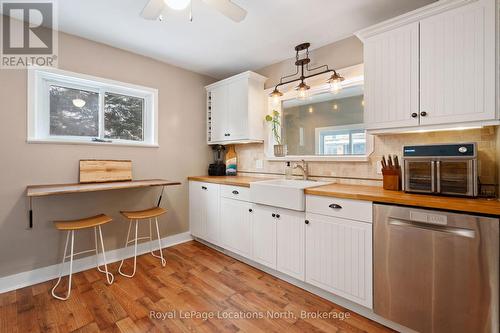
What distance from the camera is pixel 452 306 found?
136 cm

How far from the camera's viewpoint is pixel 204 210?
3.08 metres

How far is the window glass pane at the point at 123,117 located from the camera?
8.98 feet

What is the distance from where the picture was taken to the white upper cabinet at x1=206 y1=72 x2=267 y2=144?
299 cm

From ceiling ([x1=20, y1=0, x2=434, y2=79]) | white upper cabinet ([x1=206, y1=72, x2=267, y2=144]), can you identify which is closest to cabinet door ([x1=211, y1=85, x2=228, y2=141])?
white upper cabinet ([x1=206, y1=72, x2=267, y2=144])

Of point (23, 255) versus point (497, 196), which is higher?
point (497, 196)

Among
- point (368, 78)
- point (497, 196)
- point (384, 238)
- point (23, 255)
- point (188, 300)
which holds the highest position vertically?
point (368, 78)

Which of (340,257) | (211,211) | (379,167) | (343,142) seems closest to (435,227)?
(340,257)

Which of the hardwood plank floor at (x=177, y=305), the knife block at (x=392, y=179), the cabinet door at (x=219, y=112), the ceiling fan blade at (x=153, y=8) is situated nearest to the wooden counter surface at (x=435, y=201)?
the knife block at (x=392, y=179)

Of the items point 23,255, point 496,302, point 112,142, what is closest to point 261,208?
point 496,302

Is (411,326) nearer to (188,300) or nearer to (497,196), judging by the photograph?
(497,196)

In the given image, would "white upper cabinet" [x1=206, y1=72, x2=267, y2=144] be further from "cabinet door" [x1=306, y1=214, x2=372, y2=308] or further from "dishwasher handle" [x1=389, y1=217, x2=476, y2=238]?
"dishwasher handle" [x1=389, y1=217, x2=476, y2=238]

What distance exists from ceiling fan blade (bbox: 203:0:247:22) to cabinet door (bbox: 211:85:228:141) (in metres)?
1.62

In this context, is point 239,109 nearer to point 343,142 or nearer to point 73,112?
point 343,142

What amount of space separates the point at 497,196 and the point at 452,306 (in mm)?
A: 835
